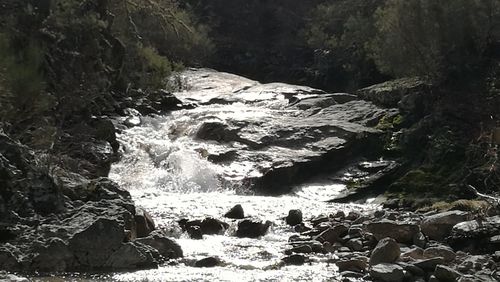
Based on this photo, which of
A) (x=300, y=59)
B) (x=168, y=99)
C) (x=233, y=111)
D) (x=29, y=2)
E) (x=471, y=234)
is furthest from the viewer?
(x=300, y=59)

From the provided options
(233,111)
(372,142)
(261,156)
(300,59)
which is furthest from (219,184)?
(300,59)

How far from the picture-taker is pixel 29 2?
18516mm

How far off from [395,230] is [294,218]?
2986 millimetres

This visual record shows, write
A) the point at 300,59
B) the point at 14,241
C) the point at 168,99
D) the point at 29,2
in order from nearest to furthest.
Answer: the point at 14,241 → the point at 29,2 → the point at 168,99 → the point at 300,59

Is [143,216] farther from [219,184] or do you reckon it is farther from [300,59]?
[300,59]

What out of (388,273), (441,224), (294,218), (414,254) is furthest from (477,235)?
(294,218)

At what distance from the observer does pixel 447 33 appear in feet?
73.4

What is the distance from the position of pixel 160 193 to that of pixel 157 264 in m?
7.44

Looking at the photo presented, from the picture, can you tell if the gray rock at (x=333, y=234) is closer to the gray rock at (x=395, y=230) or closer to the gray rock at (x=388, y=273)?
the gray rock at (x=395, y=230)

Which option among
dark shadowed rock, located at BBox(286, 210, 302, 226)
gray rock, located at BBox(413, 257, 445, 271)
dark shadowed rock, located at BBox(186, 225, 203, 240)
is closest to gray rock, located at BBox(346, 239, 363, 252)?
gray rock, located at BBox(413, 257, 445, 271)

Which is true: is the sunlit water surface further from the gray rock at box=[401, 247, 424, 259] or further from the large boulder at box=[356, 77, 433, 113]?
the large boulder at box=[356, 77, 433, 113]

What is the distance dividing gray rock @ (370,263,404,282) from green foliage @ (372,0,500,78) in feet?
46.5

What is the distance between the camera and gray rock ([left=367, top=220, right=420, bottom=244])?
457 inches

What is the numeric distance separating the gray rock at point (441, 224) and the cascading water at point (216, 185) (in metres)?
2.27
